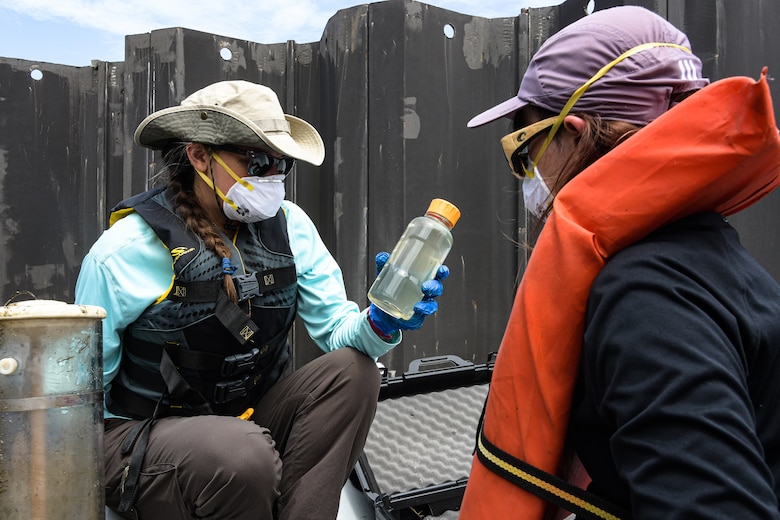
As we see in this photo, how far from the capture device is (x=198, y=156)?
6.81ft

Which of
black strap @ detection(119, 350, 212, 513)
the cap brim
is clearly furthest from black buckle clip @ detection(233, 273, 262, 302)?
the cap brim

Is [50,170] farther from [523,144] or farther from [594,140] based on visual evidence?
[594,140]

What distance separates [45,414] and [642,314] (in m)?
1.34

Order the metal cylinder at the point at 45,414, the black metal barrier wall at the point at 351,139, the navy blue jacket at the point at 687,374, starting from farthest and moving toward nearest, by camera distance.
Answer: the black metal barrier wall at the point at 351,139 < the metal cylinder at the point at 45,414 < the navy blue jacket at the point at 687,374

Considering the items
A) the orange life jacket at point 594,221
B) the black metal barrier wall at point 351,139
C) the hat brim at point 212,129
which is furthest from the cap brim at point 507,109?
the black metal barrier wall at point 351,139

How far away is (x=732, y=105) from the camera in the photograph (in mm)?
811

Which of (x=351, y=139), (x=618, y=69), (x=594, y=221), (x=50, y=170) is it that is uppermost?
(x=351, y=139)

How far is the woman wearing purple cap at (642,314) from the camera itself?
0.71 meters

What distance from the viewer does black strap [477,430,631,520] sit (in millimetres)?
900

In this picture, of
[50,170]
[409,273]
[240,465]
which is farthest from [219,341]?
[50,170]

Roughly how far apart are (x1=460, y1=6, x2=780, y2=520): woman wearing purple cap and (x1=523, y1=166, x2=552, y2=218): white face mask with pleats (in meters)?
0.10

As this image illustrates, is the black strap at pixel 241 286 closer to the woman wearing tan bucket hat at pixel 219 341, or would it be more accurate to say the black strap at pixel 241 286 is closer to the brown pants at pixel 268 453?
the woman wearing tan bucket hat at pixel 219 341

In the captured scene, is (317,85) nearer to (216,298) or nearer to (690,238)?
(216,298)

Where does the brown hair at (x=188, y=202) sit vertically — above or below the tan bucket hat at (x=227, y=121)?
below
